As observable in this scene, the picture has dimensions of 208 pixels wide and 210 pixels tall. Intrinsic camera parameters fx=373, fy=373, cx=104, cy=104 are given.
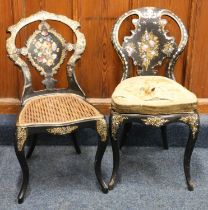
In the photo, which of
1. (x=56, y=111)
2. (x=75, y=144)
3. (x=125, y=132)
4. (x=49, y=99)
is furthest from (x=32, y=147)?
(x=125, y=132)

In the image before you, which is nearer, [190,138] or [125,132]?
[190,138]

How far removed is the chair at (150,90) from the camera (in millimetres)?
2016

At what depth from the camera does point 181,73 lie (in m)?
2.74

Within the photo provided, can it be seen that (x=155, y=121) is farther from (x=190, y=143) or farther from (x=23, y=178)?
(x=23, y=178)

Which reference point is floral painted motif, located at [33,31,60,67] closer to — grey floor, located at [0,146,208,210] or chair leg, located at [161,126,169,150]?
grey floor, located at [0,146,208,210]

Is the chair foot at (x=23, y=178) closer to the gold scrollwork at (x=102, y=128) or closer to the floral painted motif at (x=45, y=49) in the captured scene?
the gold scrollwork at (x=102, y=128)

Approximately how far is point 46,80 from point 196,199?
1.15 metres

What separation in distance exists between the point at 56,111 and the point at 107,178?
541 millimetres

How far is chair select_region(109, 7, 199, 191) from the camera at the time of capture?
6.61ft

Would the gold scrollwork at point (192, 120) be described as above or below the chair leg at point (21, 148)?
above

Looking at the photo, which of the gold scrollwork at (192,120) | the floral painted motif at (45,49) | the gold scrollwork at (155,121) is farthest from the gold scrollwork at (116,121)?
the floral painted motif at (45,49)

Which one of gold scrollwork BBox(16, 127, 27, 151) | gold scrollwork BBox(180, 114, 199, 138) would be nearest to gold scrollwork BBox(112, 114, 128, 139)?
gold scrollwork BBox(180, 114, 199, 138)

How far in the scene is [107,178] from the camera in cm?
229

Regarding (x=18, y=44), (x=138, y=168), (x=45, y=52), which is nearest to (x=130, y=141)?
(x=138, y=168)
